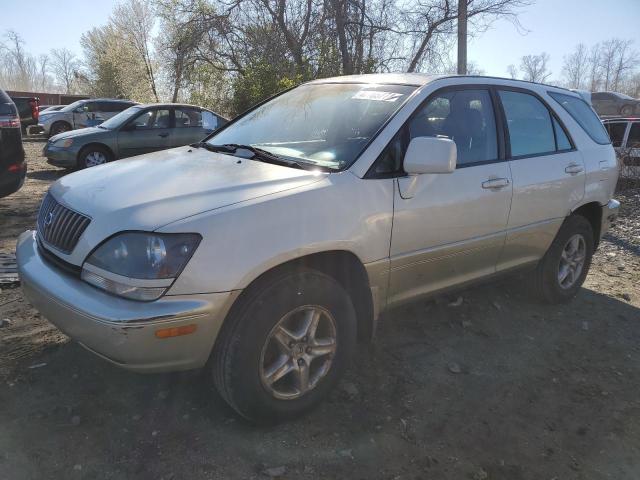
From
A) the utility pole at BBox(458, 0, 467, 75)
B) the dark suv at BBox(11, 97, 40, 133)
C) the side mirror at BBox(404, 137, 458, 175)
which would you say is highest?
the utility pole at BBox(458, 0, 467, 75)

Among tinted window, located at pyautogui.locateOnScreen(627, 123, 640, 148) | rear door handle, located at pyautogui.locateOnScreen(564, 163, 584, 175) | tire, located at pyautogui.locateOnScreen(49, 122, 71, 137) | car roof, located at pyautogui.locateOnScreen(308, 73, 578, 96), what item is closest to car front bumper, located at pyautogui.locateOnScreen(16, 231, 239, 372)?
car roof, located at pyautogui.locateOnScreen(308, 73, 578, 96)

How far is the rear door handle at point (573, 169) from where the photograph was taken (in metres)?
3.97

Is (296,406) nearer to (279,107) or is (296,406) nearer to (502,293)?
(279,107)

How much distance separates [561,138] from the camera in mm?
4090

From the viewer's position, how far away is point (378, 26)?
1409cm

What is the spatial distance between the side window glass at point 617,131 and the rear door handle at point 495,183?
9804mm

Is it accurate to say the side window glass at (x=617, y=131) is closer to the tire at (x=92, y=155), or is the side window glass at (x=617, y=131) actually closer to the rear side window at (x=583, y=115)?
the rear side window at (x=583, y=115)

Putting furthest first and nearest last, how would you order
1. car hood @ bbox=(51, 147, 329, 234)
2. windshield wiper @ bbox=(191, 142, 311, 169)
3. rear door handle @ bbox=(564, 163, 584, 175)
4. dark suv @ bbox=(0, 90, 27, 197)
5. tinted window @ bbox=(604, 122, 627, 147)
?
tinted window @ bbox=(604, 122, 627, 147), dark suv @ bbox=(0, 90, 27, 197), rear door handle @ bbox=(564, 163, 584, 175), windshield wiper @ bbox=(191, 142, 311, 169), car hood @ bbox=(51, 147, 329, 234)

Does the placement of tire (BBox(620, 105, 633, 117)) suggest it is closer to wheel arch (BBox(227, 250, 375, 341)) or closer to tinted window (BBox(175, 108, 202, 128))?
tinted window (BBox(175, 108, 202, 128))

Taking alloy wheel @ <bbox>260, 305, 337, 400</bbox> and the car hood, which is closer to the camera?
the car hood

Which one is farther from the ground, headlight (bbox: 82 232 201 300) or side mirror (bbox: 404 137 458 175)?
side mirror (bbox: 404 137 458 175)

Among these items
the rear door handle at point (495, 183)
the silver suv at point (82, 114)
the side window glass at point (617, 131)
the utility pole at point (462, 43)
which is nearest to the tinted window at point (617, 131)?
the side window glass at point (617, 131)

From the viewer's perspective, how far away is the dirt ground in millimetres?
2398

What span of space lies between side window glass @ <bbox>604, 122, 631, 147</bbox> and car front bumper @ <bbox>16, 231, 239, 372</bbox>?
468 inches
